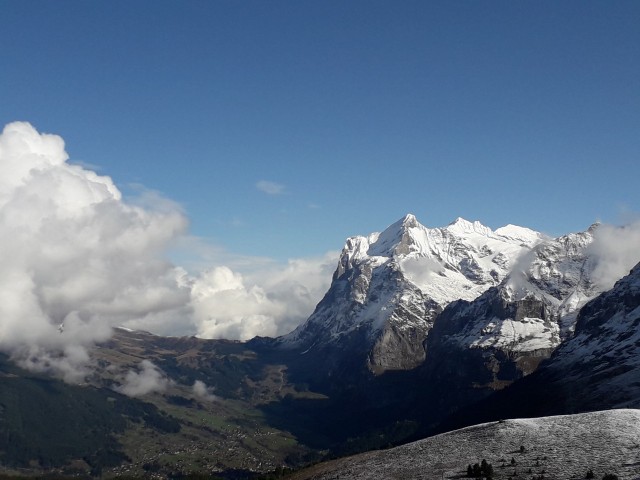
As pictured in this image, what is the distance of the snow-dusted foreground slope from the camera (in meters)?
98.8

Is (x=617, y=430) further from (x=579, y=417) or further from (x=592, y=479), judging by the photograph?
(x=592, y=479)

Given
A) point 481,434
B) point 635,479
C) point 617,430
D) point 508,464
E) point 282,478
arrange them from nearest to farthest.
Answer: point 635,479 → point 508,464 → point 617,430 → point 481,434 → point 282,478

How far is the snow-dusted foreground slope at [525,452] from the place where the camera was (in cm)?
9875

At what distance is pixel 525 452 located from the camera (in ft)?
361

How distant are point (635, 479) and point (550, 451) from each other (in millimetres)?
20647

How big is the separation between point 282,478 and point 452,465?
57949mm

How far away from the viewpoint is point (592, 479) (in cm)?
9056

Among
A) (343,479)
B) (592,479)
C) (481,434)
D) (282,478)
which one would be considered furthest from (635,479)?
(282,478)

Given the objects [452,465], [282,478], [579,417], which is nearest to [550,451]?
[452,465]

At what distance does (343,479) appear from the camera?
120625 mm

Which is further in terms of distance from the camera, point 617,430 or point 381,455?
point 381,455

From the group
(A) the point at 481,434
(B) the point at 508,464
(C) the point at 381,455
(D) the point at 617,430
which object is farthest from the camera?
(C) the point at 381,455

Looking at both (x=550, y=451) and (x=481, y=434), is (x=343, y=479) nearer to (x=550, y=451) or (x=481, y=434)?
(x=481, y=434)

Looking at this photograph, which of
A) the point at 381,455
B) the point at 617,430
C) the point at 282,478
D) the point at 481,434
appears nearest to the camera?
the point at 617,430
